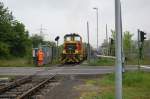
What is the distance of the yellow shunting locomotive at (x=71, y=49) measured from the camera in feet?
185

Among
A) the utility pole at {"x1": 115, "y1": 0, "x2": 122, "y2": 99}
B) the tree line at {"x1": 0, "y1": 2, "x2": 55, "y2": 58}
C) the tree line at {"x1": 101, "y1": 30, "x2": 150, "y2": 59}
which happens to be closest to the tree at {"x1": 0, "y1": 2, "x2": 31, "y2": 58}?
the tree line at {"x1": 0, "y1": 2, "x2": 55, "y2": 58}

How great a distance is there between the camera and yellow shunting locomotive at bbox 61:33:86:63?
56.3 metres

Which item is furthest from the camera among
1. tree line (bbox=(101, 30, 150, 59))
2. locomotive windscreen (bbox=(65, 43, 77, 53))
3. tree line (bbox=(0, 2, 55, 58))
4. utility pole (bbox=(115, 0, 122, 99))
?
tree line (bbox=(0, 2, 55, 58))

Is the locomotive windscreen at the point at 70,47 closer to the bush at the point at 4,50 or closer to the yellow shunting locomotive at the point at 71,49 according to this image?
the yellow shunting locomotive at the point at 71,49

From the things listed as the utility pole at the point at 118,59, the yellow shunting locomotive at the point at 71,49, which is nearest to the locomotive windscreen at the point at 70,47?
the yellow shunting locomotive at the point at 71,49

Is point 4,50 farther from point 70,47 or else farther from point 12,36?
point 70,47

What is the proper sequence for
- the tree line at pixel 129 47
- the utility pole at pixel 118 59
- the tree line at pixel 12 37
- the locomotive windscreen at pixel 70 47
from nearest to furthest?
the utility pole at pixel 118 59, the locomotive windscreen at pixel 70 47, the tree line at pixel 129 47, the tree line at pixel 12 37

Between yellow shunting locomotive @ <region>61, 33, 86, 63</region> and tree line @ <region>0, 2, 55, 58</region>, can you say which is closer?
yellow shunting locomotive @ <region>61, 33, 86, 63</region>

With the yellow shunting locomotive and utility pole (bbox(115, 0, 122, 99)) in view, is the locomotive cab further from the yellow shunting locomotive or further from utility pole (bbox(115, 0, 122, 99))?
utility pole (bbox(115, 0, 122, 99))

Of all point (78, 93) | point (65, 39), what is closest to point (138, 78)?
point (78, 93)

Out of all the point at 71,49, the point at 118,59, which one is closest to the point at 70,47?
the point at 71,49

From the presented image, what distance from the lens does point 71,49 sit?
56.7 metres

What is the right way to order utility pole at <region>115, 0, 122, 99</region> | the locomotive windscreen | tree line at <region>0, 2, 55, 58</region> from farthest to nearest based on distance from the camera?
tree line at <region>0, 2, 55, 58</region> → the locomotive windscreen → utility pole at <region>115, 0, 122, 99</region>

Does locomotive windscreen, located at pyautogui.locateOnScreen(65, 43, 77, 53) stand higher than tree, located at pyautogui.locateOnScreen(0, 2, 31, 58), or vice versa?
tree, located at pyautogui.locateOnScreen(0, 2, 31, 58)
